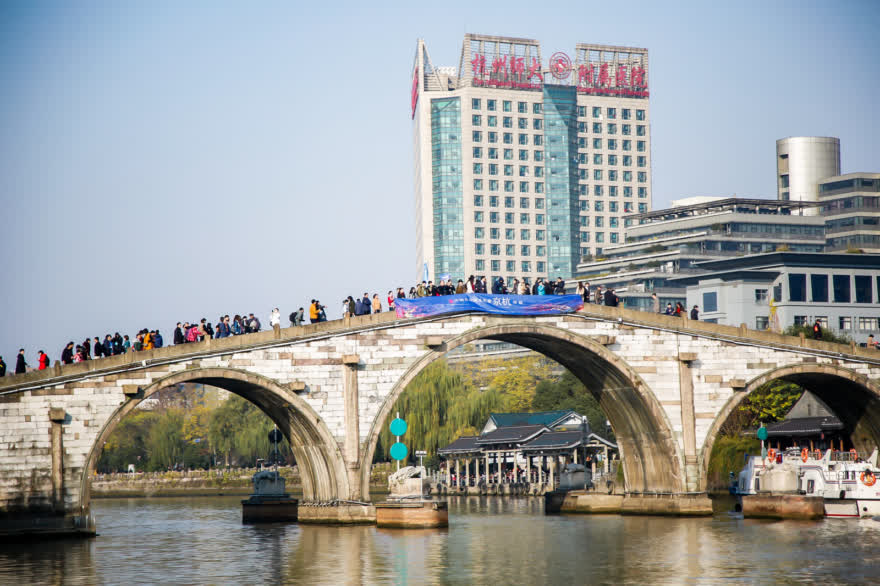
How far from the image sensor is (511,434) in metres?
81.3

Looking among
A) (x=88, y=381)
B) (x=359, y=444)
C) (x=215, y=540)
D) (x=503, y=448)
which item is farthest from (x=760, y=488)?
(x=503, y=448)

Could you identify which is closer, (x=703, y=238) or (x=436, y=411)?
(x=436, y=411)

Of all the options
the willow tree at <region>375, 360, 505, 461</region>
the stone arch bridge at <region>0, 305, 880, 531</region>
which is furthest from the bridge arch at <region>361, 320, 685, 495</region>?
the willow tree at <region>375, 360, 505, 461</region>

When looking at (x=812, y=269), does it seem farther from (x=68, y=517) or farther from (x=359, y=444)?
(x=68, y=517)

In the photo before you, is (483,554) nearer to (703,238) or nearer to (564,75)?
(703,238)

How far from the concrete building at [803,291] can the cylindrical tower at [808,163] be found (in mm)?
44706

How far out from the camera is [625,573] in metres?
30.5

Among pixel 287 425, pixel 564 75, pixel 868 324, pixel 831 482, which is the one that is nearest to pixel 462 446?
pixel 287 425

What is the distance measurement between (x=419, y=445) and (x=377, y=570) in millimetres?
53245

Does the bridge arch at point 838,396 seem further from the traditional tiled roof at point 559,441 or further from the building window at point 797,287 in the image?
the building window at point 797,287

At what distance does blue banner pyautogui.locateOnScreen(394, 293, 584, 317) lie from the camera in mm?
47125

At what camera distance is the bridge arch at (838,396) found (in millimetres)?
49750

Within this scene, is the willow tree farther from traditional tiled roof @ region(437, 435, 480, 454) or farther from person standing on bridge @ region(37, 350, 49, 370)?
person standing on bridge @ region(37, 350, 49, 370)

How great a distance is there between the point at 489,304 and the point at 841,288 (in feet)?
224
